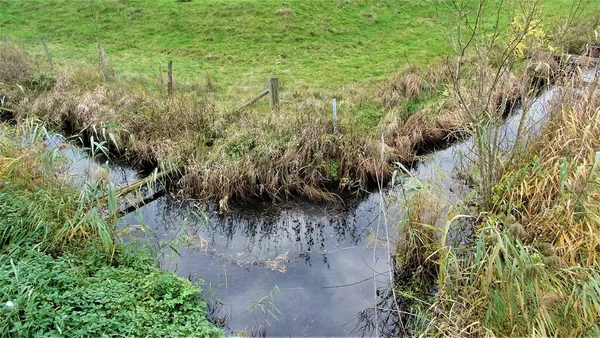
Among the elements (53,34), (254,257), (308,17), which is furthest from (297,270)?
(53,34)

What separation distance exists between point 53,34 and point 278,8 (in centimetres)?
856

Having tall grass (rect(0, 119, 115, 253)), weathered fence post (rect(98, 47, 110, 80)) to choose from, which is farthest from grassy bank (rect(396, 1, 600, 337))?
weathered fence post (rect(98, 47, 110, 80))

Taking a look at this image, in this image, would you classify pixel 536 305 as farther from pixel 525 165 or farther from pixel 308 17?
pixel 308 17

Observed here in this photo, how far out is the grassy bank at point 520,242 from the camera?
434cm

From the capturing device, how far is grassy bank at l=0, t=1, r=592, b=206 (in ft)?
28.4

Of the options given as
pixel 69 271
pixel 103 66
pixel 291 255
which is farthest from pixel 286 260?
pixel 103 66

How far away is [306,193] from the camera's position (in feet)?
27.9

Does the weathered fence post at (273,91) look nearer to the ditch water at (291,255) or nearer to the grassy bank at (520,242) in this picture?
the ditch water at (291,255)

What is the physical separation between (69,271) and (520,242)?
492cm

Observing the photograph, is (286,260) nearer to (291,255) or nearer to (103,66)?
(291,255)

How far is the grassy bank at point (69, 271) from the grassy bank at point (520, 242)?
8.89ft

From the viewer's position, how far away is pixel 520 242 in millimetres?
4730

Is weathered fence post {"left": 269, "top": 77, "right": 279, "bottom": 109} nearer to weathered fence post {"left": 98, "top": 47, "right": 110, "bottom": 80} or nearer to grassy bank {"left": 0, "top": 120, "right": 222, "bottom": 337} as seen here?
grassy bank {"left": 0, "top": 120, "right": 222, "bottom": 337}

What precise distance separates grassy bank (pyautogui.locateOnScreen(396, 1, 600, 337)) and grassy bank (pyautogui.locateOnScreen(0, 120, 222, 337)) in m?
2.71
